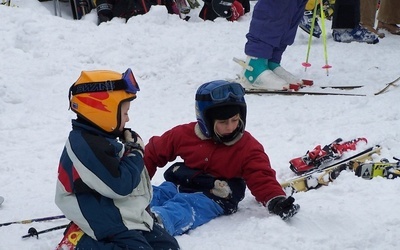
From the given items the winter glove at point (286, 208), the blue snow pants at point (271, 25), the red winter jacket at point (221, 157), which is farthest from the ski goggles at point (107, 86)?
the blue snow pants at point (271, 25)

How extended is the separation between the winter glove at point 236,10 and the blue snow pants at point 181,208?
6460 mm

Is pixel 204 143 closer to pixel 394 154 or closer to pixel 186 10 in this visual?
pixel 394 154

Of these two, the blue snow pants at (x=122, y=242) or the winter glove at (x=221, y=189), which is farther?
the winter glove at (x=221, y=189)

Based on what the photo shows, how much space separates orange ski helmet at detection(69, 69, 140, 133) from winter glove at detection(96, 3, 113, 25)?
647 cm

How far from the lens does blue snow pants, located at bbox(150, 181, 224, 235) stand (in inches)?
142

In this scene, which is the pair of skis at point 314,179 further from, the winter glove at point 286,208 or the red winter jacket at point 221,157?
the winter glove at point 286,208

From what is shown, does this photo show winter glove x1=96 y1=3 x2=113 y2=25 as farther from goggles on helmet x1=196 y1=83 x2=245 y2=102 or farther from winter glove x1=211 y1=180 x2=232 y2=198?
winter glove x1=211 y1=180 x2=232 y2=198

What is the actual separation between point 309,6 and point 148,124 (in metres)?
4.49

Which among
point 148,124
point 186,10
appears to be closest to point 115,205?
point 148,124

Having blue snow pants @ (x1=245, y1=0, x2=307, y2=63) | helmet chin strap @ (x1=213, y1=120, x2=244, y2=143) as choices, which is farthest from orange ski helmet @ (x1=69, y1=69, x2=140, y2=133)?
blue snow pants @ (x1=245, y1=0, x2=307, y2=63)

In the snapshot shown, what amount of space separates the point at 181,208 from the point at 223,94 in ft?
2.62

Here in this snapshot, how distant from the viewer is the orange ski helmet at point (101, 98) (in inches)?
119

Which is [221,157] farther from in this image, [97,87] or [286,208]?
[97,87]

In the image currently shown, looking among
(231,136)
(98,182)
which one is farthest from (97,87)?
(231,136)
